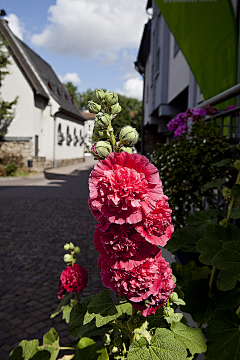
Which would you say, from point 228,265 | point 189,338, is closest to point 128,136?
point 189,338

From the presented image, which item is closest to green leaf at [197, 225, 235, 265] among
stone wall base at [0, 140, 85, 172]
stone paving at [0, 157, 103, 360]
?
stone paving at [0, 157, 103, 360]

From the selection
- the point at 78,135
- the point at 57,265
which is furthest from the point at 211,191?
the point at 78,135

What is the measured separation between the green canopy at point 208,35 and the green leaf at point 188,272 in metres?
3.78

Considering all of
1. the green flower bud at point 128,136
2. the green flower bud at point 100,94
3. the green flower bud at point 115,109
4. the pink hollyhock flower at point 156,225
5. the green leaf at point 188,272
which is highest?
the green flower bud at point 100,94

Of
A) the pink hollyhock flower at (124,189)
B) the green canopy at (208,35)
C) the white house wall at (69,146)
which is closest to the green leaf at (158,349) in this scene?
the pink hollyhock flower at (124,189)

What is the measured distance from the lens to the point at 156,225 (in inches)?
31.8

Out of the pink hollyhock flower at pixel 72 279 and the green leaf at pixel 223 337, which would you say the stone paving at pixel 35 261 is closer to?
the pink hollyhock flower at pixel 72 279

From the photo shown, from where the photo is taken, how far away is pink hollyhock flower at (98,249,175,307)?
823 millimetres

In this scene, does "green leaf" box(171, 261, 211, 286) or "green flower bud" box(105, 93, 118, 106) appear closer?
"green flower bud" box(105, 93, 118, 106)

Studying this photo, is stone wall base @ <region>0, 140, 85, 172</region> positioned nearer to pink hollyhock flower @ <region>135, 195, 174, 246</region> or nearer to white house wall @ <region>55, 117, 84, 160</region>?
white house wall @ <region>55, 117, 84, 160</region>

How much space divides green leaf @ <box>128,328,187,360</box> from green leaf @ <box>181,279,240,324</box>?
75cm

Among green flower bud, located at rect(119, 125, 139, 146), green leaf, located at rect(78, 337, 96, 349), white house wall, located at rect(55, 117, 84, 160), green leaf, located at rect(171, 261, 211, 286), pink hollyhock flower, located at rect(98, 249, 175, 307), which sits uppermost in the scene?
white house wall, located at rect(55, 117, 84, 160)

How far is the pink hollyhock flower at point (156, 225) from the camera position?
80cm

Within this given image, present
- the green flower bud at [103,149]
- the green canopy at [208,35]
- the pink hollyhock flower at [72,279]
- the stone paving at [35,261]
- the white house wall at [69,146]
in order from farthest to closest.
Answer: the white house wall at [69,146], the green canopy at [208,35], the stone paving at [35,261], the pink hollyhock flower at [72,279], the green flower bud at [103,149]
